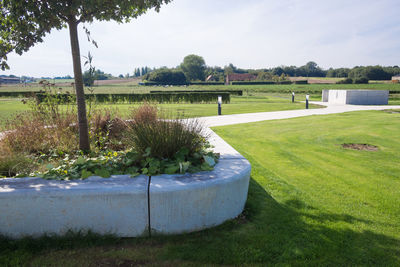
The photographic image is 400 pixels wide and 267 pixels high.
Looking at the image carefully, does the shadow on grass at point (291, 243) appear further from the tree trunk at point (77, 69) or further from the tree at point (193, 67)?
the tree at point (193, 67)

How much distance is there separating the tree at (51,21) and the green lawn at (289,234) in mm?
2359

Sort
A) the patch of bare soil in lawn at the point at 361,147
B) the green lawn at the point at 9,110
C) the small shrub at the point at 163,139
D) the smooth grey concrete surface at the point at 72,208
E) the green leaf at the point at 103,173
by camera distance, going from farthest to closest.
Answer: the green lawn at the point at 9,110
the patch of bare soil in lawn at the point at 361,147
the small shrub at the point at 163,139
the green leaf at the point at 103,173
the smooth grey concrete surface at the point at 72,208

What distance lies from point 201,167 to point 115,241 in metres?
1.30

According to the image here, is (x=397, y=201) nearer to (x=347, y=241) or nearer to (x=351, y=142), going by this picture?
(x=347, y=241)

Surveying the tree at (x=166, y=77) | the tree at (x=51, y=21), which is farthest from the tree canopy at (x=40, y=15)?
the tree at (x=166, y=77)

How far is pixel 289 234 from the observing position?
2.96 metres

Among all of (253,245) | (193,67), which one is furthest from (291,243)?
(193,67)

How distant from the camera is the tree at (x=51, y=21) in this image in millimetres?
3803

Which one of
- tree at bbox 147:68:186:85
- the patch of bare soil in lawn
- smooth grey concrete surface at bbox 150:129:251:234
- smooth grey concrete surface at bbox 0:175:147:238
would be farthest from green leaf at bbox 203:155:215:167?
tree at bbox 147:68:186:85

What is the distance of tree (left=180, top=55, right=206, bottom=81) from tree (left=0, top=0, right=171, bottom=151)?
134 metres

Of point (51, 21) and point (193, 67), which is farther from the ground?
point (193, 67)

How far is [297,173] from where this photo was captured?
199 inches

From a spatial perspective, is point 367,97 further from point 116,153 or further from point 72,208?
point 72,208

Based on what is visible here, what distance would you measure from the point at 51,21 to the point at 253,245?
453 cm
